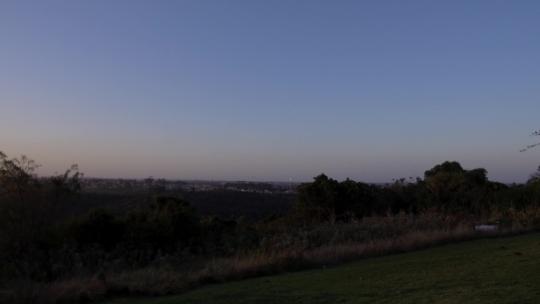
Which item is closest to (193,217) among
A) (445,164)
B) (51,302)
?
(51,302)

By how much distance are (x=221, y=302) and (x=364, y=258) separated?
693cm

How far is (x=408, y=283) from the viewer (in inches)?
428

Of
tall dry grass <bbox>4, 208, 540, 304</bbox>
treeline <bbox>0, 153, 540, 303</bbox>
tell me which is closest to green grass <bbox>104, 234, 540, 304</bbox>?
tall dry grass <bbox>4, 208, 540, 304</bbox>

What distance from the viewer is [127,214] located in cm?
2638

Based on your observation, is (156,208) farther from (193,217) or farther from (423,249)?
(423,249)

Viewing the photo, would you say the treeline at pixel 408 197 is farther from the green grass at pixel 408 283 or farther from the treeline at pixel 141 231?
the green grass at pixel 408 283

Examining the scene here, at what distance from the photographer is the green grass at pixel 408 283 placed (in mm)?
9241

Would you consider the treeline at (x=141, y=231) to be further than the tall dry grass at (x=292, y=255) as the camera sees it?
Yes

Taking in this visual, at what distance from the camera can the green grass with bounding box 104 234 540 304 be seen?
30.3 ft

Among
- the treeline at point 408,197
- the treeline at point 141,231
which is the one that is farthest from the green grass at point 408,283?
the treeline at point 408,197

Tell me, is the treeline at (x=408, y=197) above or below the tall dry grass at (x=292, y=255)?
above

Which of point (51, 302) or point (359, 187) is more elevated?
point (359, 187)

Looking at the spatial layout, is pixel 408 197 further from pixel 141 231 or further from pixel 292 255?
pixel 292 255

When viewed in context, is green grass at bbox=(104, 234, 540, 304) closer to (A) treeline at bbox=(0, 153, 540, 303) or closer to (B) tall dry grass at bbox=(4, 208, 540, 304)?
(B) tall dry grass at bbox=(4, 208, 540, 304)
